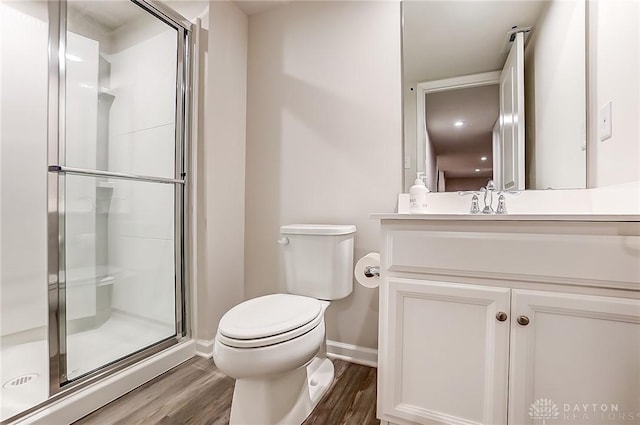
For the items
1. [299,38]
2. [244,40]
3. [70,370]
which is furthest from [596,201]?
[70,370]

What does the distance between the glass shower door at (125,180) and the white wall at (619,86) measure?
197cm

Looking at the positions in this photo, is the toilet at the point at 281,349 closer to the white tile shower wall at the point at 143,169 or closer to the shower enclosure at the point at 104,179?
the shower enclosure at the point at 104,179

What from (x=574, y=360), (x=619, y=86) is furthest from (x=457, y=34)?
(x=574, y=360)

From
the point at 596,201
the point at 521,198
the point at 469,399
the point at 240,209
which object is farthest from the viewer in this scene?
the point at 240,209

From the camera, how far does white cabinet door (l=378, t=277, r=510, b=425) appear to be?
0.86 meters

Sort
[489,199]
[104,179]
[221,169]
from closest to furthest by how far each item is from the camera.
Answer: [489,199] → [104,179] → [221,169]

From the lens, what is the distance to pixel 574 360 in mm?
784

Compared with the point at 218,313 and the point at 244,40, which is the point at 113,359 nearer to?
the point at 218,313

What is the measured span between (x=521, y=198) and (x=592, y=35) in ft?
2.30

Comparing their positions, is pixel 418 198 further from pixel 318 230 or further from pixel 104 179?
pixel 104 179

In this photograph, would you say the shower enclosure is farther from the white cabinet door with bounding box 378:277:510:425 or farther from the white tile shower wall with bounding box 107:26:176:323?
the white cabinet door with bounding box 378:277:510:425

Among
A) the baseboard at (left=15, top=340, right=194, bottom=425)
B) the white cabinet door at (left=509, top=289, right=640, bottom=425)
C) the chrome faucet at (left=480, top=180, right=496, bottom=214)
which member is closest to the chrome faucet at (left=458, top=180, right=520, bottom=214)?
the chrome faucet at (left=480, top=180, right=496, bottom=214)

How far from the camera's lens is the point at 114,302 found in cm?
170

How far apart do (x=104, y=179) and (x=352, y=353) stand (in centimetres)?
169
